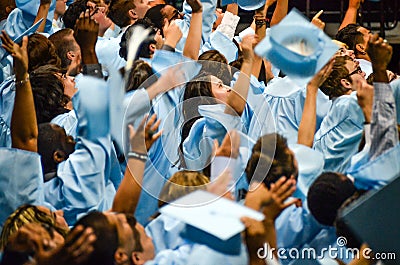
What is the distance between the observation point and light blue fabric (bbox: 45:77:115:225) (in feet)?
9.87

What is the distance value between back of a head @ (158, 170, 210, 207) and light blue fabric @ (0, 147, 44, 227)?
435 millimetres

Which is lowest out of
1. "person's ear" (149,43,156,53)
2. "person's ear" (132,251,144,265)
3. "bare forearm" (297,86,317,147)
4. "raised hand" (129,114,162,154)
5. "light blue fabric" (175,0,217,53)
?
"light blue fabric" (175,0,217,53)

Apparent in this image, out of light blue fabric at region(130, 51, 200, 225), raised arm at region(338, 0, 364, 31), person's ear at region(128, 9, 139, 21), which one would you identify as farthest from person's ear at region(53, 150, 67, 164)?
raised arm at region(338, 0, 364, 31)

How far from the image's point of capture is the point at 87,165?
10.5 ft

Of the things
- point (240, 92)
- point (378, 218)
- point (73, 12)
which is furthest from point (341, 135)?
point (73, 12)

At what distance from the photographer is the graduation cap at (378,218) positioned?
8.98 feet

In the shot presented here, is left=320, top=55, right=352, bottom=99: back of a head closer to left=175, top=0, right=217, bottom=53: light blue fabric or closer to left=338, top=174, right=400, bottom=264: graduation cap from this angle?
left=175, top=0, right=217, bottom=53: light blue fabric

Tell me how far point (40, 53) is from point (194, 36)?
2.01ft

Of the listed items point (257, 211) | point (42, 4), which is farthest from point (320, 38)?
point (42, 4)

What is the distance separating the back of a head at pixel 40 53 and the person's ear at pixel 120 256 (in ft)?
5.58

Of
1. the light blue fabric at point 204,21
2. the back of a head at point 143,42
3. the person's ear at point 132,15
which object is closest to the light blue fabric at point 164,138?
the back of a head at point 143,42

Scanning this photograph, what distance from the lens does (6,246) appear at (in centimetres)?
271

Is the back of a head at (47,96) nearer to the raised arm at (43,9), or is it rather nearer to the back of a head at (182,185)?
the back of a head at (182,185)

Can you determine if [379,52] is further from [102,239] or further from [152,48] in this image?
[152,48]
